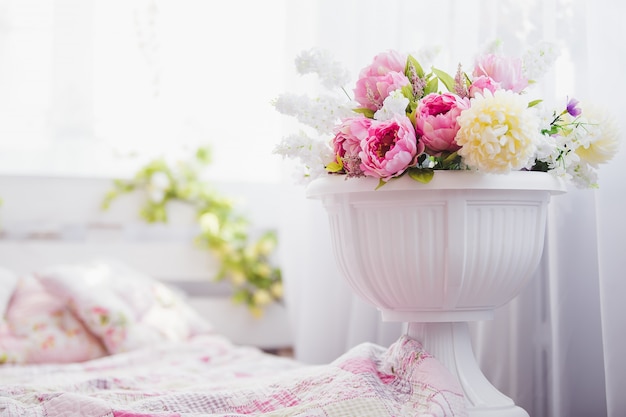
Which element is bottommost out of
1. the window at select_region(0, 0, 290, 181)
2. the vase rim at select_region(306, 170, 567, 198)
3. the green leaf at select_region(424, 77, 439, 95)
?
the vase rim at select_region(306, 170, 567, 198)

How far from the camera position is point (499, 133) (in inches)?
43.4

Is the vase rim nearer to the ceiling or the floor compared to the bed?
nearer to the ceiling

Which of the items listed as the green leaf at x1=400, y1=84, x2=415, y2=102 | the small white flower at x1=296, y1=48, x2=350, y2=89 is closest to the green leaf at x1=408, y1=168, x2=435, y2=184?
the green leaf at x1=400, y1=84, x2=415, y2=102

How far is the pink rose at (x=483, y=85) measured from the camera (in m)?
1.22

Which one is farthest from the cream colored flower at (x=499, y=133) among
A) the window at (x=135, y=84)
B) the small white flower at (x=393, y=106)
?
the window at (x=135, y=84)

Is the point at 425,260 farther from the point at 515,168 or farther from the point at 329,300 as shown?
the point at 329,300

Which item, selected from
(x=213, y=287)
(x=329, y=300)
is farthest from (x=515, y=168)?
(x=213, y=287)

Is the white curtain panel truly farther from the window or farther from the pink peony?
the window

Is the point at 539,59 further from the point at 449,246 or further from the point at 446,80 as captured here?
the point at 449,246

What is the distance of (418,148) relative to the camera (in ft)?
3.93

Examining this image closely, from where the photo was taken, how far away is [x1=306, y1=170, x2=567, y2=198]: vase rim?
3.88 ft

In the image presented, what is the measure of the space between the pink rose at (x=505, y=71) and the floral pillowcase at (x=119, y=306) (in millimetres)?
1422

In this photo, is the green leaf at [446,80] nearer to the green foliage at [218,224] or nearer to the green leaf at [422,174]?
the green leaf at [422,174]

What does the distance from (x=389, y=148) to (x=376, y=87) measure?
15 centimetres
